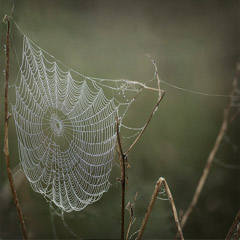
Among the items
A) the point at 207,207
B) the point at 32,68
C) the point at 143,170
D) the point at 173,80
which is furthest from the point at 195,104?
the point at 32,68

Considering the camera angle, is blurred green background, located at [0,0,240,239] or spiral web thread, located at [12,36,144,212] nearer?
spiral web thread, located at [12,36,144,212]

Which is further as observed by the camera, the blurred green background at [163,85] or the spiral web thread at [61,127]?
the blurred green background at [163,85]

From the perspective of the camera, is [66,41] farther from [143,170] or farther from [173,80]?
[143,170]

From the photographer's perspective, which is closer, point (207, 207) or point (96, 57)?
point (96, 57)

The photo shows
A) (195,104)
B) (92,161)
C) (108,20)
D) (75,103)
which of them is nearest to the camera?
(75,103)

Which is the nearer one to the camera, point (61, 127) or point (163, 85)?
point (61, 127)

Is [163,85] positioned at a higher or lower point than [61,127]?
higher

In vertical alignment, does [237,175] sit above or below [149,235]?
above

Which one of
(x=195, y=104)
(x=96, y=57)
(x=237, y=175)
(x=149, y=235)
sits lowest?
(x=149, y=235)
